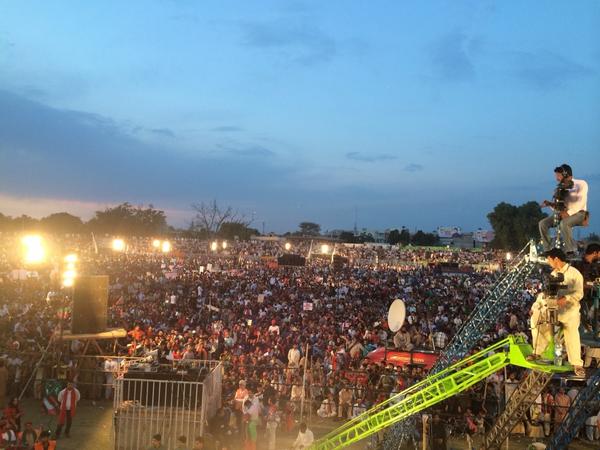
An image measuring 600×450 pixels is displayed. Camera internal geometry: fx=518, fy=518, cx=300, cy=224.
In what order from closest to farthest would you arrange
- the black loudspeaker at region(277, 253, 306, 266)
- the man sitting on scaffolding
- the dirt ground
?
the man sitting on scaffolding, the dirt ground, the black loudspeaker at region(277, 253, 306, 266)

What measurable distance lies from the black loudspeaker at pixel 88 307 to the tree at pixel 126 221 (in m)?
74.4

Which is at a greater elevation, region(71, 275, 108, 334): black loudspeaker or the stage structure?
region(71, 275, 108, 334): black loudspeaker

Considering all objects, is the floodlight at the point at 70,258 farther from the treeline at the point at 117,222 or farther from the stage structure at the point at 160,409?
the treeline at the point at 117,222

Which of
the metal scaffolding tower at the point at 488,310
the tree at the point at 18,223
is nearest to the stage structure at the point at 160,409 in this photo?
the metal scaffolding tower at the point at 488,310

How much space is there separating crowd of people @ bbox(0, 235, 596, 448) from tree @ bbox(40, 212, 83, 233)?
6406 cm

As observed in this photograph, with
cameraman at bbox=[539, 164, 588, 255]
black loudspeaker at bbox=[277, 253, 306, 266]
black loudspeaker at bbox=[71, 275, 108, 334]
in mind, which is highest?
cameraman at bbox=[539, 164, 588, 255]

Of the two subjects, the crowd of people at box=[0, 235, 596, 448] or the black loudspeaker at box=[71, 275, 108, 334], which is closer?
the crowd of people at box=[0, 235, 596, 448]

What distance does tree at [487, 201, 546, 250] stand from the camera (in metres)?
70.3

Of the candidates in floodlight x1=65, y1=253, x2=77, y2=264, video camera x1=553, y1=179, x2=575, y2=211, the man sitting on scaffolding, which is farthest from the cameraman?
floodlight x1=65, y1=253, x2=77, y2=264

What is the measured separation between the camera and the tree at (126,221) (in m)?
85.9

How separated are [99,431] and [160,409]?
2518mm

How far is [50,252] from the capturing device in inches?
1451

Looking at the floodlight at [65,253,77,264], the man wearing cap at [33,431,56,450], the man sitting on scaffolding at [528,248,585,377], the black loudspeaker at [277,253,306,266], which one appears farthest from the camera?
the black loudspeaker at [277,253,306,266]

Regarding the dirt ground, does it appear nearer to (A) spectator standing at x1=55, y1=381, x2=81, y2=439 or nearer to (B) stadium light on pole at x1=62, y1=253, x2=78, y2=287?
(A) spectator standing at x1=55, y1=381, x2=81, y2=439
